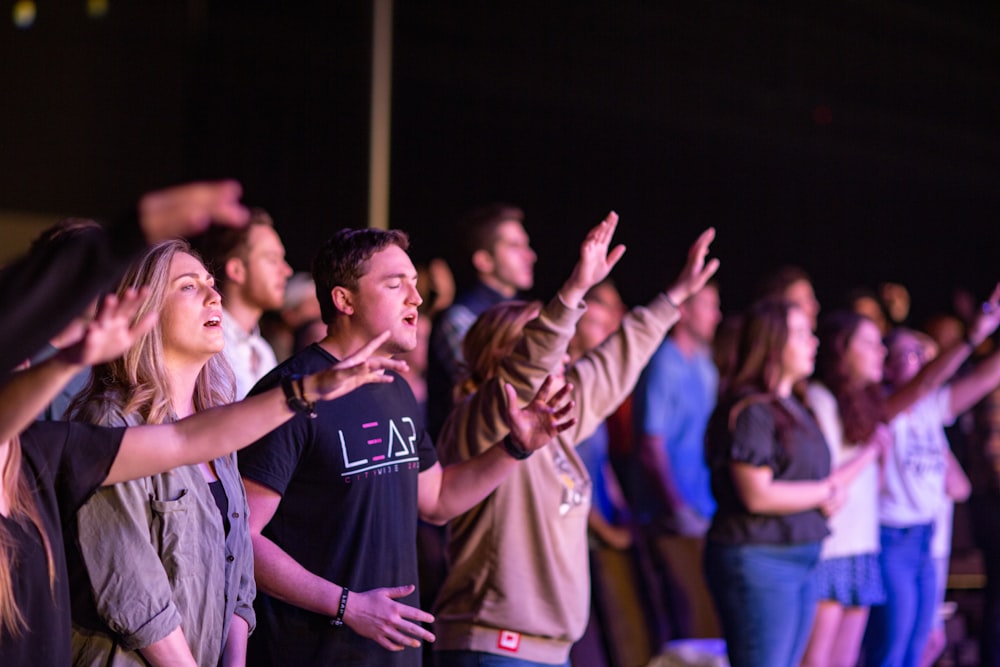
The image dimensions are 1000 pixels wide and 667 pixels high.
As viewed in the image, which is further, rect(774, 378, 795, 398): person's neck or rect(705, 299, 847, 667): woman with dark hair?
rect(774, 378, 795, 398): person's neck

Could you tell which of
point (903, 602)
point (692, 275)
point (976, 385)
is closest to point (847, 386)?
point (903, 602)

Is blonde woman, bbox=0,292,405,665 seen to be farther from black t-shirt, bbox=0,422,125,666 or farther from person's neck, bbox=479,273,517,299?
person's neck, bbox=479,273,517,299

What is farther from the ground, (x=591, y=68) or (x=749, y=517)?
(x=591, y=68)

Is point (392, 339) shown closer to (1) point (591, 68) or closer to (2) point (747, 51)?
(1) point (591, 68)

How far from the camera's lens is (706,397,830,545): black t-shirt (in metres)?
3.76

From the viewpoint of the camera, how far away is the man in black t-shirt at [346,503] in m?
Answer: 2.41

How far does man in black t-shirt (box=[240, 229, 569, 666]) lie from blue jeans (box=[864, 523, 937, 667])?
2.44 metres

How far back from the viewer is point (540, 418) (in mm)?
2691

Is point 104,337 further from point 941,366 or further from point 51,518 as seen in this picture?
point 941,366

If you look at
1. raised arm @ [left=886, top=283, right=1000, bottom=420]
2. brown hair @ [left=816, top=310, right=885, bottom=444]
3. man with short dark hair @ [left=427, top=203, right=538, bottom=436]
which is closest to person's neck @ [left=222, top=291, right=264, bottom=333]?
man with short dark hair @ [left=427, top=203, right=538, bottom=436]

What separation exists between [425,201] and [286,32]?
3.97ft

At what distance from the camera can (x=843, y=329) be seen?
4469 millimetres

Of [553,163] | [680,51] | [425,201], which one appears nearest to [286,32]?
[425,201]

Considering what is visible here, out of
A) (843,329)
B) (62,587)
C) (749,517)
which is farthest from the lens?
(843,329)
